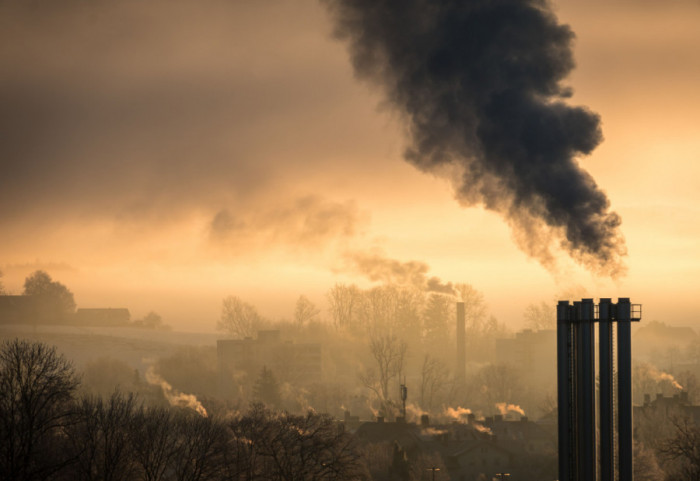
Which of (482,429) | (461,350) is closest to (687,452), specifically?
(482,429)

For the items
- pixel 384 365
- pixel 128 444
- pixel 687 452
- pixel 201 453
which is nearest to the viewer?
pixel 128 444

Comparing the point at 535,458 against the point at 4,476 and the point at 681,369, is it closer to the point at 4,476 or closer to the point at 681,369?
the point at 4,476

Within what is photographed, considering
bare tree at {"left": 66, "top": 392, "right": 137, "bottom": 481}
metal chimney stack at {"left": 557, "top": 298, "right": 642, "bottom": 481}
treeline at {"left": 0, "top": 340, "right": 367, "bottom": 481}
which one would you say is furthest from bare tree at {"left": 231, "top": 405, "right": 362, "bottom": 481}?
metal chimney stack at {"left": 557, "top": 298, "right": 642, "bottom": 481}

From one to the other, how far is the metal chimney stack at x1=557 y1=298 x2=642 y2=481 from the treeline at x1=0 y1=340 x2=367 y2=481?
22776 mm

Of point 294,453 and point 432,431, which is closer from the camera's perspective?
point 294,453

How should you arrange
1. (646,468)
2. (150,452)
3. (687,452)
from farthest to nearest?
(646,468)
(687,452)
(150,452)

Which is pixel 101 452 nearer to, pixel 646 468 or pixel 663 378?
pixel 646 468

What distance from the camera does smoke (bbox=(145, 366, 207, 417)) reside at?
102713mm

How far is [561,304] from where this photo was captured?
44375mm

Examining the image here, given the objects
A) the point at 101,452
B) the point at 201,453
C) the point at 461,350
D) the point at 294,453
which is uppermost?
the point at 461,350

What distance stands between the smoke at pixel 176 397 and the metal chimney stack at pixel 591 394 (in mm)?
58092

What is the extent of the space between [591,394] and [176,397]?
261 ft

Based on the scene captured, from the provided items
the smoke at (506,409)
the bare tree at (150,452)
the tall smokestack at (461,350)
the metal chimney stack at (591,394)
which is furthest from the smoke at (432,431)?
the tall smokestack at (461,350)

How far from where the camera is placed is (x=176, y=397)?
115 meters
